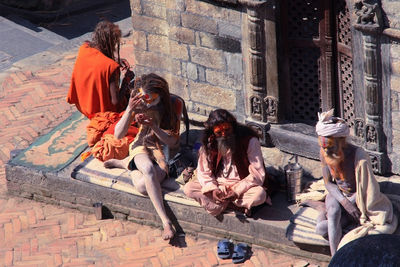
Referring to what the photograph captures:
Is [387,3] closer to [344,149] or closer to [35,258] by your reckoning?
[344,149]

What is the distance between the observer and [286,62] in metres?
7.41

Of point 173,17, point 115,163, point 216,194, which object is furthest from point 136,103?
point 173,17

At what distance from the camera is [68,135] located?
8.34m

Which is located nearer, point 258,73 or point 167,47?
point 258,73

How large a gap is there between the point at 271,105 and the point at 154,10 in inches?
71.3

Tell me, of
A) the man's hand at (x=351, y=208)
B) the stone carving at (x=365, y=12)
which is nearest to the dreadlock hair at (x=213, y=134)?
the man's hand at (x=351, y=208)

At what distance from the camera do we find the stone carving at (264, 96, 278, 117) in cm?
749

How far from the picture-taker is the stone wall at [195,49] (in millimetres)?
7484

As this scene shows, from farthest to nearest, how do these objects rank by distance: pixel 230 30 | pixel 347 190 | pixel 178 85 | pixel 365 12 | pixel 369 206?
pixel 178 85, pixel 230 30, pixel 365 12, pixel 347 190, pixel 369 206

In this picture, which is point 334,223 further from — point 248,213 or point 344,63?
point 344,63

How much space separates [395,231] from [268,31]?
2.47 m

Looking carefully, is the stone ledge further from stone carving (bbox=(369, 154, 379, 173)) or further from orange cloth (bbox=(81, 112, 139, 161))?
stone carving (bbox=(369, 154, 379, 173))

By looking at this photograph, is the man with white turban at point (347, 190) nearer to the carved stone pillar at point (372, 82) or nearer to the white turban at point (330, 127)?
the white turban at point (330, 127)

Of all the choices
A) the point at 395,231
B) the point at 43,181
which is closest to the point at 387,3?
the point at 395,231
